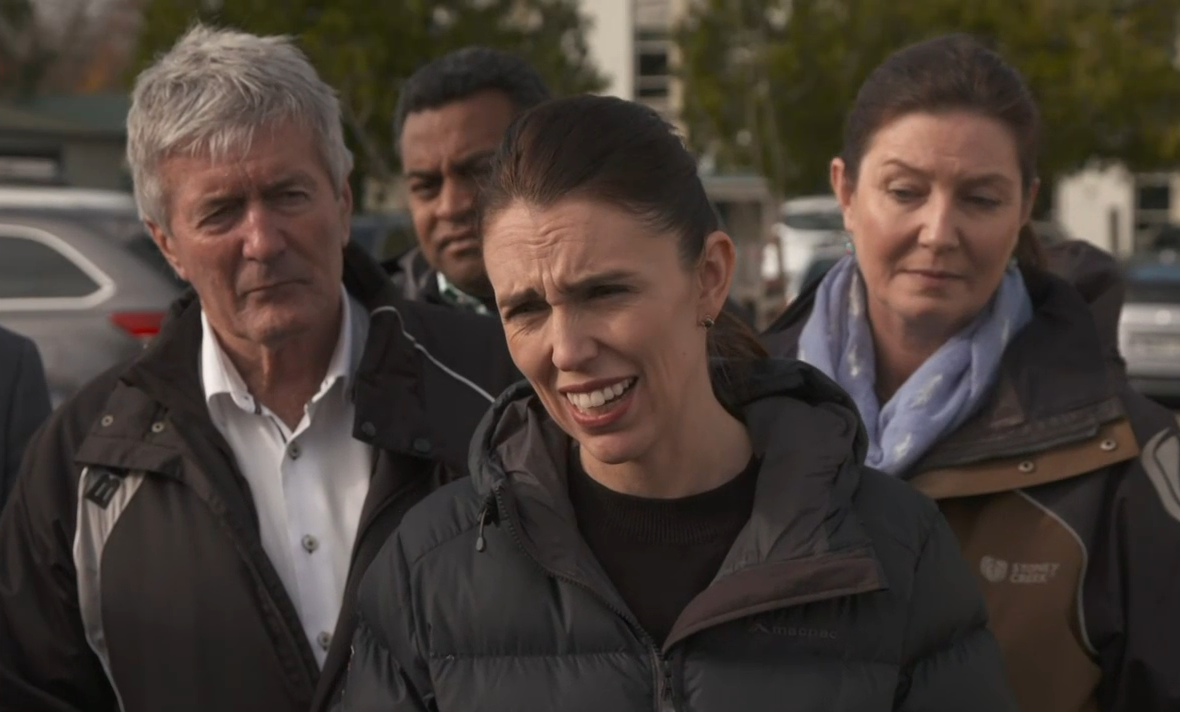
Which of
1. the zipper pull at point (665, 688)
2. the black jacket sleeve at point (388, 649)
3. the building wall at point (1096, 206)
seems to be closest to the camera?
the zipper pull at point (665, 688)

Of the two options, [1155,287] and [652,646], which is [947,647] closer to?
[652,646]

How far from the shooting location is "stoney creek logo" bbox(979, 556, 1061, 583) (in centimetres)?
308

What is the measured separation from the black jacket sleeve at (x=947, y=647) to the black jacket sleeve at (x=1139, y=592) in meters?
0.60

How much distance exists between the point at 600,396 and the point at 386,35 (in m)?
24.8

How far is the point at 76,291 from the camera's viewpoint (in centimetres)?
897

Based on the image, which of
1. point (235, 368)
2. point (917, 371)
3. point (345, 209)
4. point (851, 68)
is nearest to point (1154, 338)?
point (917, 371)

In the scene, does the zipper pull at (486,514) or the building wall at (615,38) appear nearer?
the zipper pull at (486,514)

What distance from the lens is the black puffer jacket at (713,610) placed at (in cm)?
240

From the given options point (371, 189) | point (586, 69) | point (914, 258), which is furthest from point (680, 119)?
point (914, 258)

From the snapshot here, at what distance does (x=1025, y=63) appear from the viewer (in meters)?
32.8

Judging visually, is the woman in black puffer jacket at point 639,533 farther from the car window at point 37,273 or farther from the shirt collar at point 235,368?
the car window at point 37,273

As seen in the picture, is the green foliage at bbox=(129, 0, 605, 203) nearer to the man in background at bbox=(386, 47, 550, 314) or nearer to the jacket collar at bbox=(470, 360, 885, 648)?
the man in background at bbox=(386, 47, 550, 314)

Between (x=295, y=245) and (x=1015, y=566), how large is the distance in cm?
134

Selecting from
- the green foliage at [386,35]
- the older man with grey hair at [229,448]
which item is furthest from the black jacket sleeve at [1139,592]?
the green foliage at [386,35]
